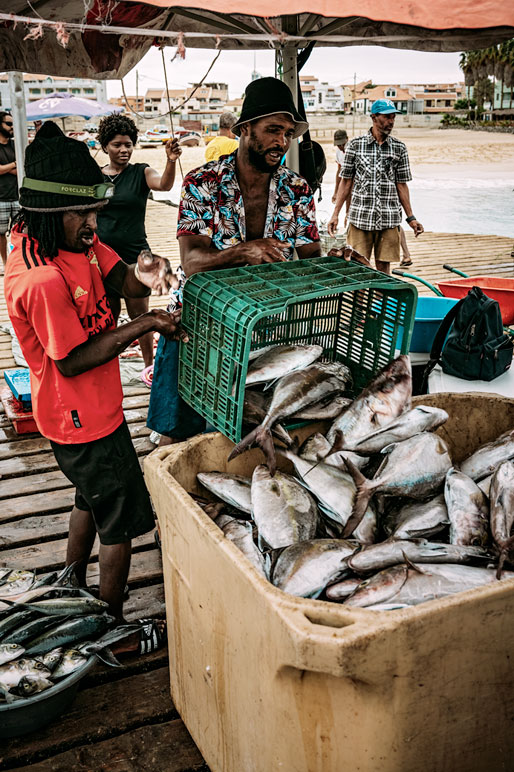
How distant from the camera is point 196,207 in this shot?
2938 millimetres

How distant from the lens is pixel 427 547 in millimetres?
1943

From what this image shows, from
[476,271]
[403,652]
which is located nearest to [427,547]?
[403,652]

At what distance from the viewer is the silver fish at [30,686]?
7.21 ft

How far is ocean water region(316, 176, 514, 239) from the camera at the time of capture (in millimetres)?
13344

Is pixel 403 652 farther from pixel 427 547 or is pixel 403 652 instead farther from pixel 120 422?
pixel 120 422

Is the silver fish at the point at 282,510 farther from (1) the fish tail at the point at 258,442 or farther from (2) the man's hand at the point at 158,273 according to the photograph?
(2) the man's hand at the point at 158,273

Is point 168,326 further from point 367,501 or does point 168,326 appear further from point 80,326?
point 367,501

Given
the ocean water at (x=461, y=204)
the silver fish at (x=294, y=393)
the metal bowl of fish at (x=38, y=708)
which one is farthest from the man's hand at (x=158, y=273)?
the ocean water at (x=461, y=204)

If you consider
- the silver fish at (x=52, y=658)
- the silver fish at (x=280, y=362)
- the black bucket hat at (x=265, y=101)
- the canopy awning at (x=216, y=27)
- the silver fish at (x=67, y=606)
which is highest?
the canopy awning at (x=216, y=27)

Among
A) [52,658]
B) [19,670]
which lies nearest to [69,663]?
[52,658]

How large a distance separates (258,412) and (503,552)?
953 mm

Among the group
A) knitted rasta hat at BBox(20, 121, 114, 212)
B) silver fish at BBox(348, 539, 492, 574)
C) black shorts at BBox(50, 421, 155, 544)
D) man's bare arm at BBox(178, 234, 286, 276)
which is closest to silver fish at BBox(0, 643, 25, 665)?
black shorts at BBox(50, 421, 155, 544)

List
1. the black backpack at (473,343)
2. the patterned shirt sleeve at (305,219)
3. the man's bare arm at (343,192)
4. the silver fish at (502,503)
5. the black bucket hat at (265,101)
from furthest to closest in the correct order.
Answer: the man's bare arm at (343,192) → the black backpack at (473,343) → the patterned shirt sleeve at (305,219) → the black bucket hat at (265,101) → the silver fish at (502,503)

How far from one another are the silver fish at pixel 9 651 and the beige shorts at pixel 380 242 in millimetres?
5876
